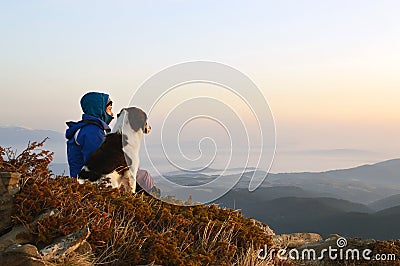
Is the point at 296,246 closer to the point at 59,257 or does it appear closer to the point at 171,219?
the point at 171,219

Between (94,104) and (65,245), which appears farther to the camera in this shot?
(94,104)

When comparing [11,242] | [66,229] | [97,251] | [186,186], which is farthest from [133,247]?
[186,186]

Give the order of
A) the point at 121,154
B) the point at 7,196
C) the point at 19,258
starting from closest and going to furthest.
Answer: the point at 19,258 → the point at 7,196 → the point at 121,154

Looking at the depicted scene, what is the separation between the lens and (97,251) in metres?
7.03

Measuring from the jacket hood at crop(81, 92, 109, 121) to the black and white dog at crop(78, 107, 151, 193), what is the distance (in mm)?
465

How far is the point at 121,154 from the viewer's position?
375 inches

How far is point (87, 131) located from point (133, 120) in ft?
2.60

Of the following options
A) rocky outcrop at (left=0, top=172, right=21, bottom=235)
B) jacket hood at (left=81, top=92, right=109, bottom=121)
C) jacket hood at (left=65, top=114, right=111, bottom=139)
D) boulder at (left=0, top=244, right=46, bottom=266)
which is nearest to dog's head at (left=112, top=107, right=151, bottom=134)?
jacket hood at (left=65, top=114, right=111, bottom=139)

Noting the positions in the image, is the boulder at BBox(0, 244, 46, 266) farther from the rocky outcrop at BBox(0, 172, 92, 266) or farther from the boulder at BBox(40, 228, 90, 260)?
the boulder at BBox(40, 228, 90, 260)

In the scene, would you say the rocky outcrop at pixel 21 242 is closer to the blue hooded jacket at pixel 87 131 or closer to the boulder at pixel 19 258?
the boulder at pixel 19 258

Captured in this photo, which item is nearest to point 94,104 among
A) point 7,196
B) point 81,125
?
point 81,125

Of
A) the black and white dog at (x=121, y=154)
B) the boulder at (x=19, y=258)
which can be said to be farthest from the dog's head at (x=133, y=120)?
the boulder at (x=19, y=258)

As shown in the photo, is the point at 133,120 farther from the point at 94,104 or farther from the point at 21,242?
the point at 21,242

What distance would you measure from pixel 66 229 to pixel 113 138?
306 centimetres
